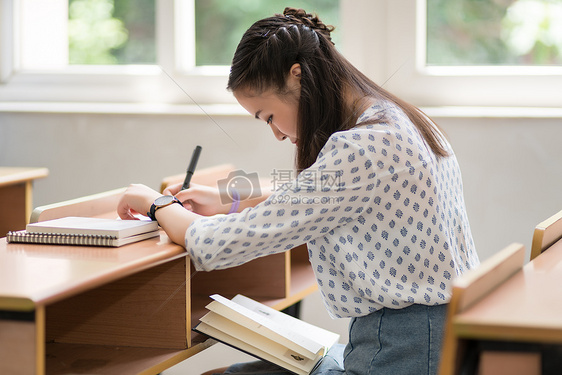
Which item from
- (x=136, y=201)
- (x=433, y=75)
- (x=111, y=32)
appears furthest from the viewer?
(x=111, y=32)

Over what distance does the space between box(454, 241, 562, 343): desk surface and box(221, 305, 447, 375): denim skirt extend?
21cm

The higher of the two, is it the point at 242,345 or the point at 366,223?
the point at 366,223

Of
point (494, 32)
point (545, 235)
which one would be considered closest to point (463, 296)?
point (545, 235)

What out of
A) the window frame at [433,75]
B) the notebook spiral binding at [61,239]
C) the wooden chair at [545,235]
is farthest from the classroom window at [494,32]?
the notebook spiral binding at [61,239]

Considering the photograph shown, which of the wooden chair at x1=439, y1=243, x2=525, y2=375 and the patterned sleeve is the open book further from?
the wooden chair at x1=439, y1=243, x2=525, y2=375

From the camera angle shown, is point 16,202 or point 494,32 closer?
point 16,202

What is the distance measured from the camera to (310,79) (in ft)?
4.30

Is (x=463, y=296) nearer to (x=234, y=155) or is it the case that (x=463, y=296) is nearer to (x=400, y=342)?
(x=400, y=342)

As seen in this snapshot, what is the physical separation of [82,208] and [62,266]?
53 centimetres

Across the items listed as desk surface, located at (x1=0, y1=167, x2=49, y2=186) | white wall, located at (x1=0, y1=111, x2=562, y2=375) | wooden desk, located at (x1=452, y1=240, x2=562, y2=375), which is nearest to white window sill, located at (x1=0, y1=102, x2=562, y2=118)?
white wall, located at (x1=0, y1=111, x2=562, y2=375)

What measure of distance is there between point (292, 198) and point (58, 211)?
573 mm

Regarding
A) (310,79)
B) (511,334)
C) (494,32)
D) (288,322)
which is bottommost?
(288,322)

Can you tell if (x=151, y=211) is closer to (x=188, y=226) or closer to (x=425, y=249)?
(x=188, y=226)

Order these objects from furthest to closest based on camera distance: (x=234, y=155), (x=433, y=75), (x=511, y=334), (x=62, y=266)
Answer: (x=234, y=155) → (x=433, y=75) → (x=62, y=266) → (x=511, y=334)
